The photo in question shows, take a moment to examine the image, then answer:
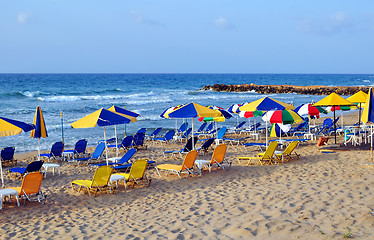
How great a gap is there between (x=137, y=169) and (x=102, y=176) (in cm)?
83

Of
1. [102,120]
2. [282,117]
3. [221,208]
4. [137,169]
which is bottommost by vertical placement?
[221,208]

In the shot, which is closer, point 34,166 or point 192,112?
point 34,166

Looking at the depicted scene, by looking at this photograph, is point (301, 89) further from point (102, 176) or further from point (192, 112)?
point (102, 176)

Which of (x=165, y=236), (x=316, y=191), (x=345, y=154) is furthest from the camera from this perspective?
(x=345, y=154)

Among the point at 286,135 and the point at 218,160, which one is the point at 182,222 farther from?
the point at 286,135

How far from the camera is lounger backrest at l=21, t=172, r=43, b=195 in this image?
7.06 meters

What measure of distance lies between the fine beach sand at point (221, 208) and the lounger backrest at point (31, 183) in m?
0.26

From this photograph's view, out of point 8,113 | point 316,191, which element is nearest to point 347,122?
point 316,191

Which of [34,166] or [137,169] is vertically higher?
[137,169]

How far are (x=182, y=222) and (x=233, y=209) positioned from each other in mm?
901

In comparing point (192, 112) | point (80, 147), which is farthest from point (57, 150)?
point (192, 112)

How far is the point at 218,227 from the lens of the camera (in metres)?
5.28

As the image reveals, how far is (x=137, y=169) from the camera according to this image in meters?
8.16

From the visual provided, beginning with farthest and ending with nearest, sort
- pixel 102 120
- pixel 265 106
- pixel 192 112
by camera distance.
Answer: pixel 265 106
pixel 192 112
pixel 102 120
